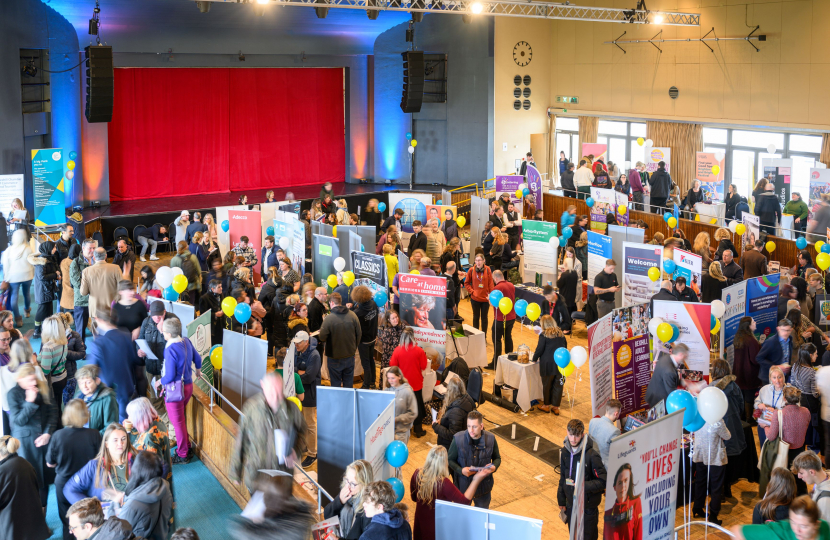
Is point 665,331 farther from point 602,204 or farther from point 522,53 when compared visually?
point 522,53

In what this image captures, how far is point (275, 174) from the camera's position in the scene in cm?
2177

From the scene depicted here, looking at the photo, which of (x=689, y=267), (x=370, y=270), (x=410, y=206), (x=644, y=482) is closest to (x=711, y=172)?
(x=410, y=206)

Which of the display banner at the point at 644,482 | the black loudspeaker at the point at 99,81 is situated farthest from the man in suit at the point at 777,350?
the black loudspeaker at the point at 99,81

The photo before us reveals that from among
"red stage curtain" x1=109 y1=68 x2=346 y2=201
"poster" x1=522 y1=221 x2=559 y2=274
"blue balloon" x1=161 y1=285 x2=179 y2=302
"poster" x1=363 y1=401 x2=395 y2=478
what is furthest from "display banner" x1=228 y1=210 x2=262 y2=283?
"red stage curtain" x1=109 y1=68 x2=346 y2=201

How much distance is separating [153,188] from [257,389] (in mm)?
13832

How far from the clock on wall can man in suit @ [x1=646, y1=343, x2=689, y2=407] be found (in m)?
15.6

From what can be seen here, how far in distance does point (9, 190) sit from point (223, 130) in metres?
8.32

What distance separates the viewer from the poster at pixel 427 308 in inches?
338

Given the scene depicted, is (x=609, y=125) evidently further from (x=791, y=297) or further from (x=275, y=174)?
(x=791, y=297)

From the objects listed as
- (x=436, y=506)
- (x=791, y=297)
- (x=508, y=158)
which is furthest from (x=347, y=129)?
(x=436, y=506)

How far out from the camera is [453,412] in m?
6.38

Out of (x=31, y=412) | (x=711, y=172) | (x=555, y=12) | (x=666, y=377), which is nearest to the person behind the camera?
(x=31, y=412)

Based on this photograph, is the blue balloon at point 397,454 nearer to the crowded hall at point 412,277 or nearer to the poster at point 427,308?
the crowded hall at point 412,277

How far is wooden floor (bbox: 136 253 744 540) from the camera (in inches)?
262
